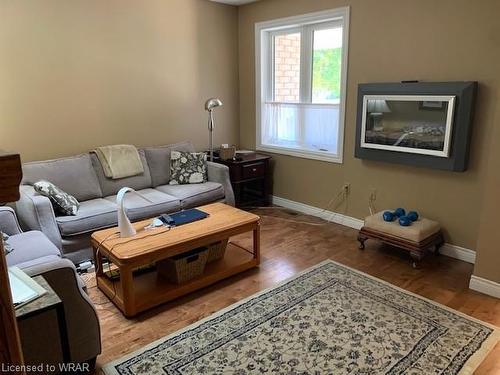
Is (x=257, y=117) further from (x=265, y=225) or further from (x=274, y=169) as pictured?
(x=265, y=225)

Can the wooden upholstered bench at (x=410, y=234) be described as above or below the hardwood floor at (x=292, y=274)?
above

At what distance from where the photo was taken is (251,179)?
4512 millimetres

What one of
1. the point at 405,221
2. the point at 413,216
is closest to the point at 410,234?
the point at 405,221

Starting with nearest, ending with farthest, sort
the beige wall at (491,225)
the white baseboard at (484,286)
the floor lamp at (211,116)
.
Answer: the beige wall at (491,225) < the white baseboard at (484,286) < the floor lamp at (211,116)

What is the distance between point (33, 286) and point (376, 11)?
3.42 meters

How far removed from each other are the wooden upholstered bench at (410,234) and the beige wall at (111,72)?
2384 millimetres

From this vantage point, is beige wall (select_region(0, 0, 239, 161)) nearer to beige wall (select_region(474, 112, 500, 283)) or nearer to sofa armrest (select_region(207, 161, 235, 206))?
sofa armrest (select_region(207, 161, 235, 206))

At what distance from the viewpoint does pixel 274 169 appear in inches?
188

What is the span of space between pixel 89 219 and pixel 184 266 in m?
0.95

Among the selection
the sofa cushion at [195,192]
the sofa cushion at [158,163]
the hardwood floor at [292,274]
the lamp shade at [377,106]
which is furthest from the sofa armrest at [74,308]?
the lamp shade at [377,106]

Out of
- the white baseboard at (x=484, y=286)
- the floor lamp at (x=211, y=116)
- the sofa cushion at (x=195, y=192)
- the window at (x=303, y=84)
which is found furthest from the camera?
the floor lamp at (x=211, y=116)

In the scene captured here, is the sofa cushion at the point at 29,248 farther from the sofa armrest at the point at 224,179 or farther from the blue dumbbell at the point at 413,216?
the blue dumbbell at the point at 413,216

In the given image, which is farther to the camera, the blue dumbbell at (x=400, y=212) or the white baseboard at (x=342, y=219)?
the blue dumbbell at (x=400, y=212)

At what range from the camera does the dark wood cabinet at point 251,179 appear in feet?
14.4
